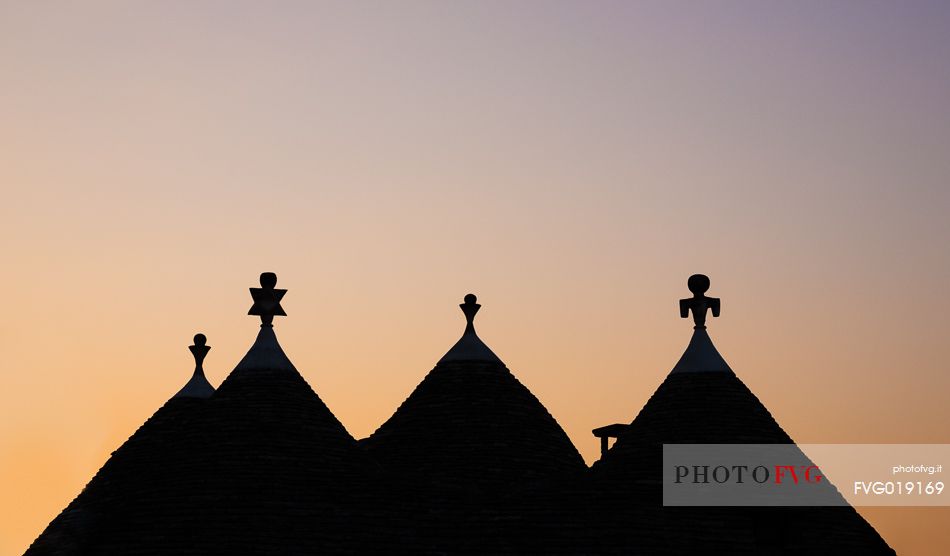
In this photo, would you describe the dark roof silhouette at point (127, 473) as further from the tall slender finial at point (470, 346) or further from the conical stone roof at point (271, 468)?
the tall slender finial at point (470, 346)

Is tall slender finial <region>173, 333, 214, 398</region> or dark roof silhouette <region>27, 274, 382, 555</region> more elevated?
tall slender finial <region>173, 333, 214, 398</region>

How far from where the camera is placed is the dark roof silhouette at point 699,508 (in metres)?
20.3

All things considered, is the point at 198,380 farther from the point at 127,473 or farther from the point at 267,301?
the point at 267,301

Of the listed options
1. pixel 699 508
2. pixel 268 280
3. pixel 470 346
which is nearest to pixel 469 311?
pixel 470 346

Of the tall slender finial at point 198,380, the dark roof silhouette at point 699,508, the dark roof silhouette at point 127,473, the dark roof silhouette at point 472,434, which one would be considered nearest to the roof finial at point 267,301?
the dark roof silhouette at point 127,473

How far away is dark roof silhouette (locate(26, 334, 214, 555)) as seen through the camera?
21.8m

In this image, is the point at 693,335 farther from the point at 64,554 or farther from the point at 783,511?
the point at 64,554

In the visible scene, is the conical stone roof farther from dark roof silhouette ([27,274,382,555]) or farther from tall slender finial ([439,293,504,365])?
tall slender finial ([439,293,504,365])

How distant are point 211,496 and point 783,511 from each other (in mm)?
7601

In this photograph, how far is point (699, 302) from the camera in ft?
75.9

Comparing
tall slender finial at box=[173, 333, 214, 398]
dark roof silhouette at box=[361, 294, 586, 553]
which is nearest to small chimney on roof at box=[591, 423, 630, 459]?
dark roof silhouette at box=[361, 294, 586, 553]

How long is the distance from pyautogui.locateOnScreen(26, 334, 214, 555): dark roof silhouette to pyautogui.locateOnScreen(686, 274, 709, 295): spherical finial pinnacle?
754cm

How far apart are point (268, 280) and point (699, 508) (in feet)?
23.9

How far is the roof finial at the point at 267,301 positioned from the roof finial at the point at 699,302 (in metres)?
5.97
